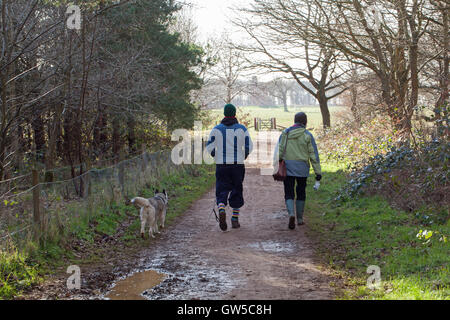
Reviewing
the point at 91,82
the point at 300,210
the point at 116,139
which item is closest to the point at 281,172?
the point at 300,210

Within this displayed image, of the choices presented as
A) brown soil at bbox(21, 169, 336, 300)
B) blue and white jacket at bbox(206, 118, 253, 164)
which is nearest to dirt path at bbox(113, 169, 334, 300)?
brown soil at bbox(21, 169, 336, 300)

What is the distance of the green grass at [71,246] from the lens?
5805mm

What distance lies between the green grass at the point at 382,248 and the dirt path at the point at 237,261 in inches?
16.0

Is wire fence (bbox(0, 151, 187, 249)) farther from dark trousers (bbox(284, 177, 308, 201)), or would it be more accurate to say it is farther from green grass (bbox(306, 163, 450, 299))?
green grass (bbox(306, 163, 450, 299))

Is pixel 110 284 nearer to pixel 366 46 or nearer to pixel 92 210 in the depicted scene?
pixel 92 210

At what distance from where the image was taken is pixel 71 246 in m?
7.42

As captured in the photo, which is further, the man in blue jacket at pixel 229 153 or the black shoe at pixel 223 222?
the man in blue jacket at pixel 229 153

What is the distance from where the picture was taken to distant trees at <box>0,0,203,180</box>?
1055 centimetres

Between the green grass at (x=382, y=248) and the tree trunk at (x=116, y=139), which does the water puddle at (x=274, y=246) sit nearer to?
the green grass at (x=382, y=248)

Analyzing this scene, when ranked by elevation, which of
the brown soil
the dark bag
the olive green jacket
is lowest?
the brown soil

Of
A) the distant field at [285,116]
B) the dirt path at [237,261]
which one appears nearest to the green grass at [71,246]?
the dirt path at [237,261]

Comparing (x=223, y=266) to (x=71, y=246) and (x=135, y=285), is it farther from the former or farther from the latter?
(x=71, y=246)

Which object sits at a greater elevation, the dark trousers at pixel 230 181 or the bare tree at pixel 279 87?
the bare tree at pixel 279 87

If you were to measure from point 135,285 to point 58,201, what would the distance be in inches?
117
